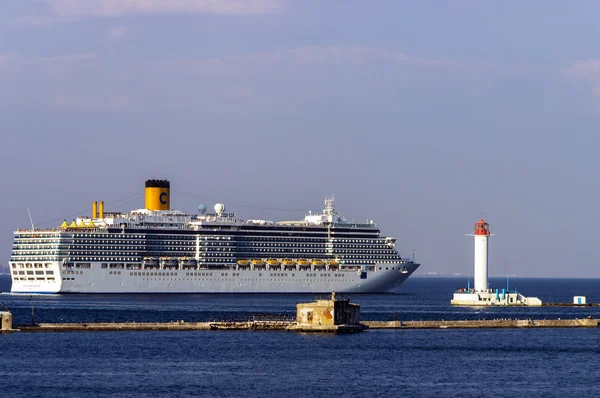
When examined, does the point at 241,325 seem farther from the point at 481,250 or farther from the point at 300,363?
the point at 481,250

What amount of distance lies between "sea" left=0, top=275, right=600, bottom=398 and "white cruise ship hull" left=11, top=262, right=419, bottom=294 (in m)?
40.6

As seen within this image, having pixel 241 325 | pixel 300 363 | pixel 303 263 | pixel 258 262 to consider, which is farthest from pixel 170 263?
pixel 300 363

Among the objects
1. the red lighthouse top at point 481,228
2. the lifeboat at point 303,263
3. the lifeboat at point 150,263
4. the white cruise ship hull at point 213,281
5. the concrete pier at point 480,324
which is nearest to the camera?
the concrete pier at point 480,324

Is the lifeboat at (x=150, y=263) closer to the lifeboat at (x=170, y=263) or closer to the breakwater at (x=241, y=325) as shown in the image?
the lifeboat at (x=170, y=263)

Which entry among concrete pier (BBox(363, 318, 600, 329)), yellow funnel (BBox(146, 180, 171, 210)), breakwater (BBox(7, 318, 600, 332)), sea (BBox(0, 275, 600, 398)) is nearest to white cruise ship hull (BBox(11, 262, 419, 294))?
yellow funnel (BBox(146, 180, 171, 210))

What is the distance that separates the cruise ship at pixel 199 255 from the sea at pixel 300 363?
1651 inches

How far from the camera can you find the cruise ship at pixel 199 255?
13775 centimetres

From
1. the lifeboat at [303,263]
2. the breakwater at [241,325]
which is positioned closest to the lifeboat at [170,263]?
Answer: the lifeboat at [303,263]

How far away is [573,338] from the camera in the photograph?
82.3 m

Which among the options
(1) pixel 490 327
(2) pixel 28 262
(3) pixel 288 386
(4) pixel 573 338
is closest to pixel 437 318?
(1) pixel 490 327

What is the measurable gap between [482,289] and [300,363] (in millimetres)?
54792

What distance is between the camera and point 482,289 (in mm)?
117250

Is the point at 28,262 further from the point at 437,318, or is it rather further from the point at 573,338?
the point at 573,338

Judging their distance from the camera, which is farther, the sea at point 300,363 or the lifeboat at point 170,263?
the lifeboat at point 170,263
